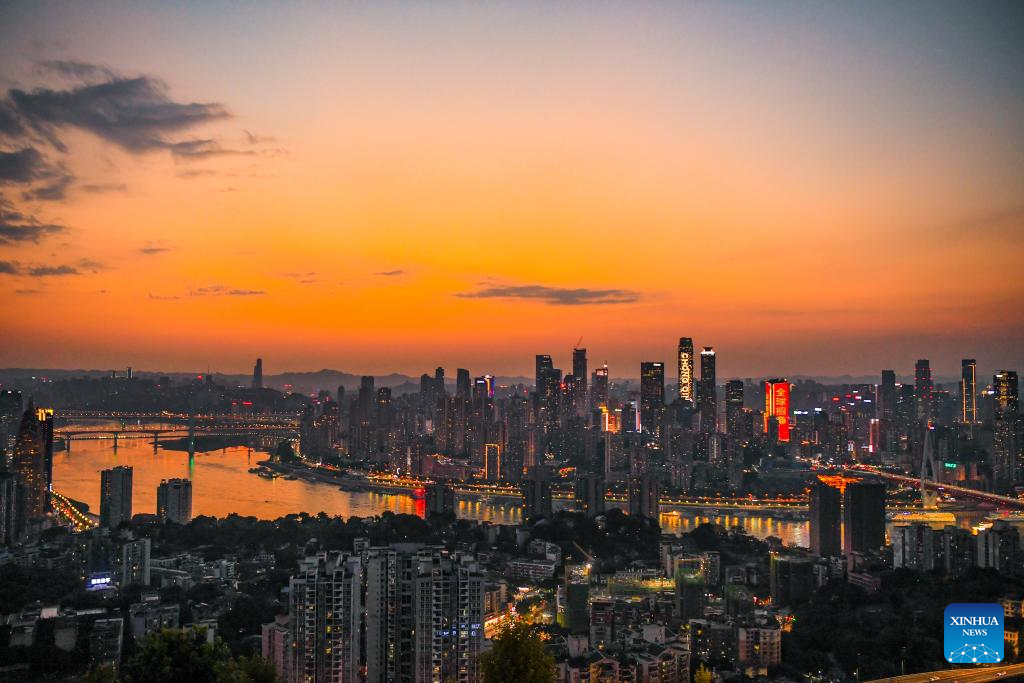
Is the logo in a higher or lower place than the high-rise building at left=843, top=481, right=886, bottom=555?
higher

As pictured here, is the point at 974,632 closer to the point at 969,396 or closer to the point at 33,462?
the point at 33,462

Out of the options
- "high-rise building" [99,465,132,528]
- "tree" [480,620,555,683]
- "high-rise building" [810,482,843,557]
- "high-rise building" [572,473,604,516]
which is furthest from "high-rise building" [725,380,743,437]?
"tree" [480,620,555,683]

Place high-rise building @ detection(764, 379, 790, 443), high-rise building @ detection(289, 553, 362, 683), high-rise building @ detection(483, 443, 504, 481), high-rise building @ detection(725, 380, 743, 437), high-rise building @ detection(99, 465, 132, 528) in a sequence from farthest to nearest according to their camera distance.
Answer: high-rise building @ detection(764, 379, 790, 443) → high-rise building @ detection(725, 380, 743, 437) → high-rise building @ detection(483, 443, 504, 481) → high-rise building @ detection(99, 465, 132, 528) → high-rise building @ detection(289, 553, 362, 683)

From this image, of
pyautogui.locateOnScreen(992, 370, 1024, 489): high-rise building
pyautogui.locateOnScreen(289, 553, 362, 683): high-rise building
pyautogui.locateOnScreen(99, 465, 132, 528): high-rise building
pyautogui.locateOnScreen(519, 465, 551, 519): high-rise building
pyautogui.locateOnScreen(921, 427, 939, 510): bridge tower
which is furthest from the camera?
pyautogui.locateOnScreen(921, 427, 939, 510): bridge tower

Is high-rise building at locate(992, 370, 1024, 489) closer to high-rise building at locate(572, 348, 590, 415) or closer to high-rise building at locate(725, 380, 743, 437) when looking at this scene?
high-rise building at locate(725, 380, 743, 437)

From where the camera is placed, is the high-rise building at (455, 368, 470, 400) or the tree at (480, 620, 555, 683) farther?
the high-rise building at (455, 368, 470, 400)

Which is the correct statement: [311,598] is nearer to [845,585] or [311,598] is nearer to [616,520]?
[845,585]

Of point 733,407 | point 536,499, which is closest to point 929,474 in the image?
point 733,407
